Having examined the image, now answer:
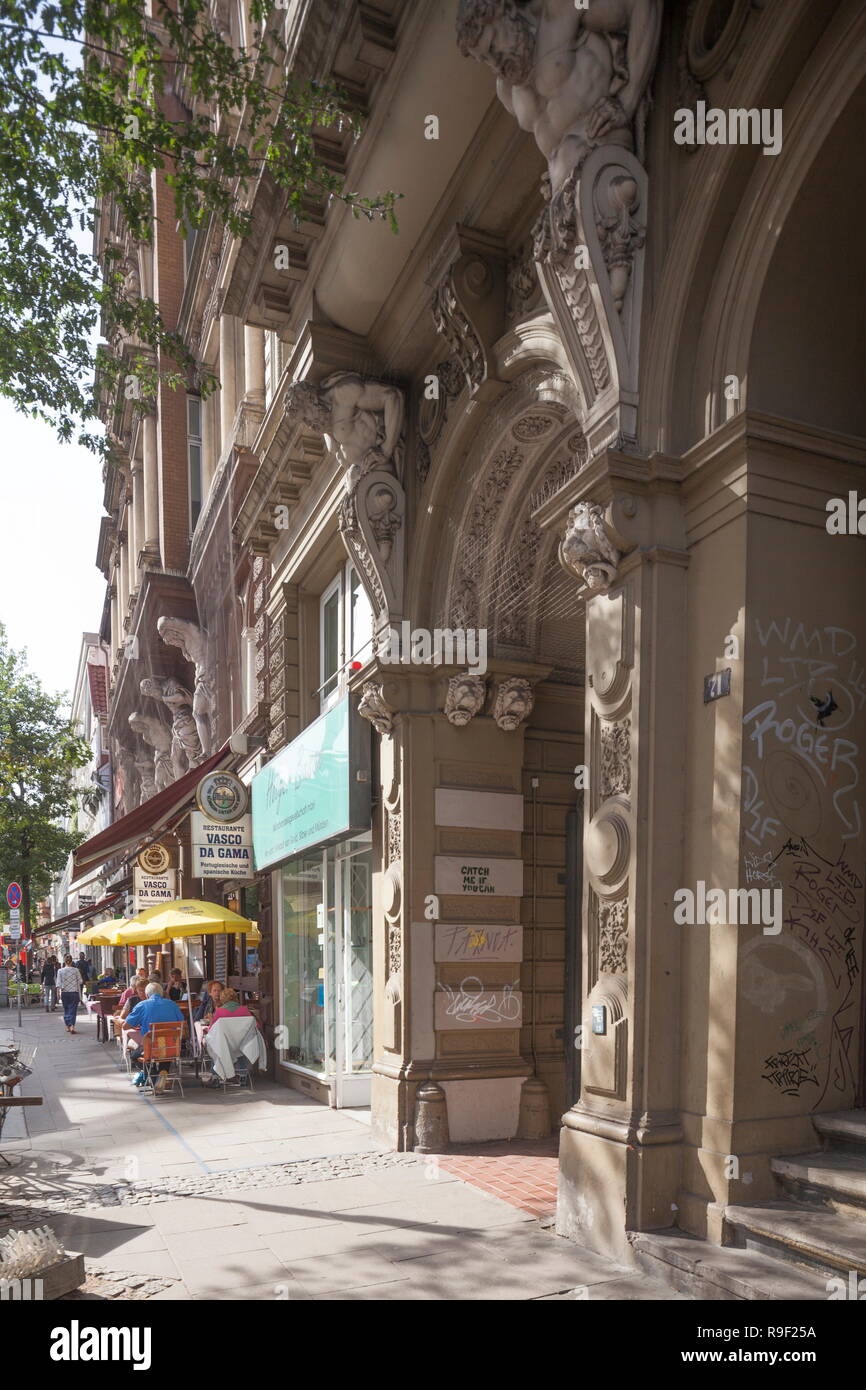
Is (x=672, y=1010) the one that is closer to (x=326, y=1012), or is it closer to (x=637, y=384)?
(x=637, y=384)

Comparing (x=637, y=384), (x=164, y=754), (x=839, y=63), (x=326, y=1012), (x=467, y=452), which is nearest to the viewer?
(x=839, y=63)

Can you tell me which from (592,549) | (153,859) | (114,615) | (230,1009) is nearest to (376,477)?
(592,549)

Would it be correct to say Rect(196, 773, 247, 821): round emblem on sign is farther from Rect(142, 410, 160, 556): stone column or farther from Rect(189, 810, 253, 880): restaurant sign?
Rect(142, 410, 160, 556): stone column

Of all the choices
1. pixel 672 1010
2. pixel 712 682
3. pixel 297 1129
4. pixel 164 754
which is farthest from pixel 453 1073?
pixel 164 754

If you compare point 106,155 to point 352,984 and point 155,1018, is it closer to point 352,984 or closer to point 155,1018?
point 352,984

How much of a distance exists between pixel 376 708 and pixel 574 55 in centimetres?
563

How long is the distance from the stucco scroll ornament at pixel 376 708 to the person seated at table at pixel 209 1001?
6010 millimetres

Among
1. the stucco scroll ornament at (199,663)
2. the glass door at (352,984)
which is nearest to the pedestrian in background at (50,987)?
the stucco scroll ornament at (199,663)

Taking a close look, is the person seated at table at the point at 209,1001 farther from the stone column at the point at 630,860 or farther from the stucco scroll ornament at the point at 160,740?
the stucco scroll ornament at the point at 160,740

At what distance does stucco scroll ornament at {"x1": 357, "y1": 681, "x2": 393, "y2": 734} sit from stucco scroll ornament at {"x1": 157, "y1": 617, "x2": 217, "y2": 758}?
11.3 meters

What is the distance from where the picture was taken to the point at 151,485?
2581cm

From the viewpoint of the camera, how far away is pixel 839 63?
4.93 meters

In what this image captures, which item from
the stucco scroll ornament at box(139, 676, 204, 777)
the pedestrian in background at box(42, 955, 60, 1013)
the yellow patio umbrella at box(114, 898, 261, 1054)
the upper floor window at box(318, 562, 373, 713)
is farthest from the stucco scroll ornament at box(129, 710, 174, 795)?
the upper floor window at box(318, 562, 373, 713)

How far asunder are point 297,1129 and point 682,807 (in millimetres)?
6642
